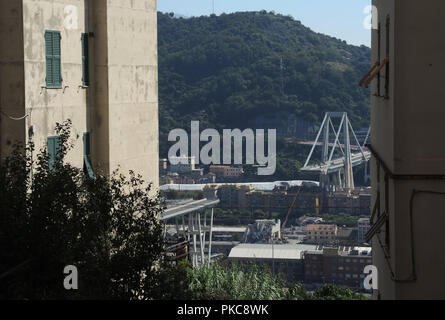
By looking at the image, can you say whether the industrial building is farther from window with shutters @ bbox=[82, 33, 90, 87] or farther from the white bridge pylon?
window with shutters @ bbox=[82, 33, 90, 87]

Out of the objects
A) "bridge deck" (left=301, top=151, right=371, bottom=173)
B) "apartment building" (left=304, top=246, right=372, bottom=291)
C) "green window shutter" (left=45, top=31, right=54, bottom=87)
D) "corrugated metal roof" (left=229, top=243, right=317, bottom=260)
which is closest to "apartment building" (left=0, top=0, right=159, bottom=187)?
"green window shutter" (left=45, top=31, right=54, bottom=87)

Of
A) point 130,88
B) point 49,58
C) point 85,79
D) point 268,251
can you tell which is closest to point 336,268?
point 268,251

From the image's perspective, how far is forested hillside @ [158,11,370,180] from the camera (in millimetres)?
83562

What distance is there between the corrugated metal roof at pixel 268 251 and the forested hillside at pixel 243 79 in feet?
97.1

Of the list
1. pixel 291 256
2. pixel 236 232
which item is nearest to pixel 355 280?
pixel 291 256

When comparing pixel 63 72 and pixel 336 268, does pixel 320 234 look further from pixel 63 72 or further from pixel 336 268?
pixel 63 72

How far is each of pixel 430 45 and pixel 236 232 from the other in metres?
51.3

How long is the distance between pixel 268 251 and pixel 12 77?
133 feet

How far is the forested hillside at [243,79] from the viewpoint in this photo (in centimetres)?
8356

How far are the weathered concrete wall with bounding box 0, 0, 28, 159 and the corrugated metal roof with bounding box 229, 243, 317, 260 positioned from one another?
31515 mm

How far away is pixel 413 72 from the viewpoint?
730 centimetres

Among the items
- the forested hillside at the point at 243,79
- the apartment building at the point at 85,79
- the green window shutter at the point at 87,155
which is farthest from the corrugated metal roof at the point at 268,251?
the forested hillside at the point at 243,79

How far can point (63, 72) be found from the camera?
11883mm
